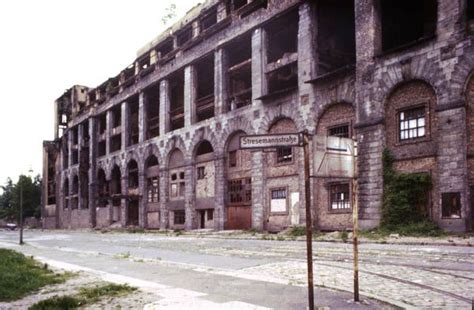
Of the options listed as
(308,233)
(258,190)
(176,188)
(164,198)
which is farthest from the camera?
(164,198)

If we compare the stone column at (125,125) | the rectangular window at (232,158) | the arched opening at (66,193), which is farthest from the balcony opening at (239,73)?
the arched opening at (66,193)

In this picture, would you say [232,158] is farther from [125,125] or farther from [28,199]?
[28,199]

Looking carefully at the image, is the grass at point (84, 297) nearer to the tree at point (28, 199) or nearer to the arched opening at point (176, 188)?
the arched opening at point (176, 188)

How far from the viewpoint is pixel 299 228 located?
1099 inches

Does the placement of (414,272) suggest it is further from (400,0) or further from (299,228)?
(400,0)

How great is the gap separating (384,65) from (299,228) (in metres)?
9.63

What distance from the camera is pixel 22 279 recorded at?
35.9ft

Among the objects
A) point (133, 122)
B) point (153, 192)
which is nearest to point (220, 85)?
point (153, 192)

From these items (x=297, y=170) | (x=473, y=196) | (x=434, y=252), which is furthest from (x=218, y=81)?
(x=434, y=252)

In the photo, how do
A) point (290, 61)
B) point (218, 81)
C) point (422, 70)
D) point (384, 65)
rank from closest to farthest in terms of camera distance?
point (422, 70), point (384, 65), point (290, 61), point (218, 81)

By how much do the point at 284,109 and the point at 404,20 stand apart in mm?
8834

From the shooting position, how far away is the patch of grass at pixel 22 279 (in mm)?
9336

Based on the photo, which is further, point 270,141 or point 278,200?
point 278,200

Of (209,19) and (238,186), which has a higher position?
(209,19)
